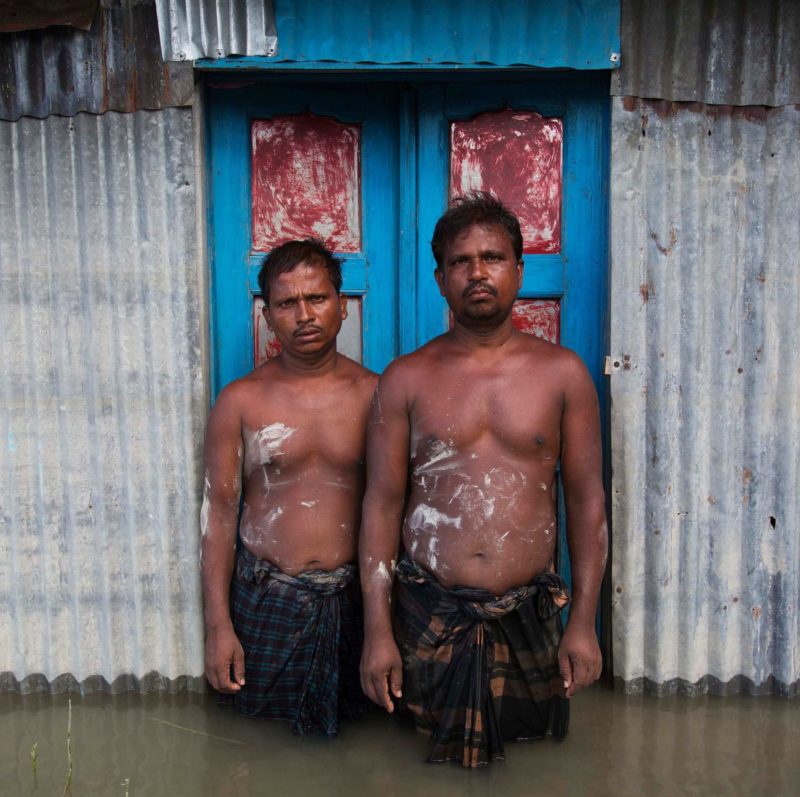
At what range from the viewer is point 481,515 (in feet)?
9.12

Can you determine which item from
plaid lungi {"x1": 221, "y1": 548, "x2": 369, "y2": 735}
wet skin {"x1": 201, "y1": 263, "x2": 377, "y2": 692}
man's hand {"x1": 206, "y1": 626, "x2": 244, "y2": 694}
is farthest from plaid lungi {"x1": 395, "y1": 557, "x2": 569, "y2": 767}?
man's hand {"x1": 206, "y1": 626, "x2": 244, "y2": 694}

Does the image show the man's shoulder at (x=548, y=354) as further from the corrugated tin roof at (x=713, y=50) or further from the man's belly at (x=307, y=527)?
the corrugated tin roof at (x=713, y=50)

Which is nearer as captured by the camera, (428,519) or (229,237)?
(428,519)

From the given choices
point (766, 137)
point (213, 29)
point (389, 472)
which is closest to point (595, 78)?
point (766, 137)

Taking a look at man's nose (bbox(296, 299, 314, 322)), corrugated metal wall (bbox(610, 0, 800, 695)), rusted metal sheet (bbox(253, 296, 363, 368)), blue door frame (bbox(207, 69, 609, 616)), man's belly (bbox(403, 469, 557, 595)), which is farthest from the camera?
rusted metal sheet (bbox(253, 296, 363, 368))

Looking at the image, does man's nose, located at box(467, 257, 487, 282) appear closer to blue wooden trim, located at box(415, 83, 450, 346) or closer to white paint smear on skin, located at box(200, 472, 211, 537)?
blue wooden trim, located at box(415, 83, 450, 346)

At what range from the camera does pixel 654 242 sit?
3102mm

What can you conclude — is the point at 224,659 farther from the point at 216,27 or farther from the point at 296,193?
the point at 216,27

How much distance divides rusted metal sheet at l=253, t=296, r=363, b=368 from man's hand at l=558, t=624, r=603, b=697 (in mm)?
1411

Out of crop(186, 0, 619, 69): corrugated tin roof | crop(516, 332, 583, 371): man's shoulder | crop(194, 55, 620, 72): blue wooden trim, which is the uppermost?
crop(186, 0, 619, 69): corrugated tin roof

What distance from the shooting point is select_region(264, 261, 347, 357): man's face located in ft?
9.64

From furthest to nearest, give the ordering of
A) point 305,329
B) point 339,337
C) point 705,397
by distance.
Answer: point 339,337
point 705,397
point 305,329

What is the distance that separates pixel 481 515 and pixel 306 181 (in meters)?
1.56

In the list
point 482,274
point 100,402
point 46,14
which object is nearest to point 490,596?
point 482,274
